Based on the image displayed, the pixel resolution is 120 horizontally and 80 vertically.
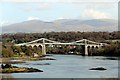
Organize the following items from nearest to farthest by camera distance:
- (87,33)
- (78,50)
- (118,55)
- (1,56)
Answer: (1,56) < (118,55) < (78,50) < (87,33)

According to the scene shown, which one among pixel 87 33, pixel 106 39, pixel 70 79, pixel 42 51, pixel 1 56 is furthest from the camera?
pixel 87 33

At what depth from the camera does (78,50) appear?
1009 inches

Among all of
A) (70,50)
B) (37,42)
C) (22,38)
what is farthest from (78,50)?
(22,38)

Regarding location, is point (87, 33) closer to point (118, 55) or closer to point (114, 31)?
point (114, 31)

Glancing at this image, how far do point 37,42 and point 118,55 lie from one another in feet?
24.4

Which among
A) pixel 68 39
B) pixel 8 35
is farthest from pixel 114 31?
pixel 8 35

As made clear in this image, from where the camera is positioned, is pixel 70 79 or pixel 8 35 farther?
pixel 8 35

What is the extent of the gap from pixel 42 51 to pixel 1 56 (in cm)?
653

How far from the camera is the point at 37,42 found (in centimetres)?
2631

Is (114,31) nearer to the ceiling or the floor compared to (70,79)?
nearer to the ceiling

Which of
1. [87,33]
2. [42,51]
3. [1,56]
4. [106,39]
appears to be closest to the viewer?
[1,56]

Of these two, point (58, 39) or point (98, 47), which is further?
point (58, 39)

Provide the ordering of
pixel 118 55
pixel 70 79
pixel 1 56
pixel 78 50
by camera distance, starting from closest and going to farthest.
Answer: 1. pixel 70 79
2. pixel 1 56
3. pixel 118 55
4. pixel 78 50

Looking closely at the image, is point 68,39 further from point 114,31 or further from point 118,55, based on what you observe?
point 118,55
